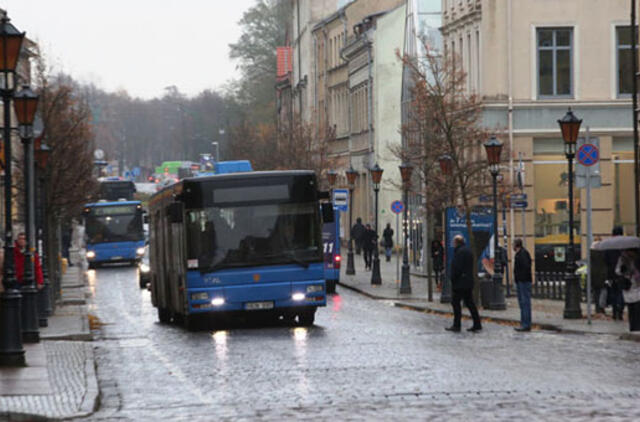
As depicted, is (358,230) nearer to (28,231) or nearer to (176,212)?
(28,231)

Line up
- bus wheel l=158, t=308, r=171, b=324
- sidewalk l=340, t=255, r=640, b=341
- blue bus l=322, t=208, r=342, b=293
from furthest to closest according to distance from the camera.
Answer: blue bus l=322, t=208, r=342, b=293, bus wheel l=158, t=308, r=171, b=324, sidewalk l=340, t=255, r=640, b=341

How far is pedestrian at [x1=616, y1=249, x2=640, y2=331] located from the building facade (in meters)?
22.3

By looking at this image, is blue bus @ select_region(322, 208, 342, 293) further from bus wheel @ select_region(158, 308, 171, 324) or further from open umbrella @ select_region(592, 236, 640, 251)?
open umbrella @ select_region(592, 236, 640, 251)

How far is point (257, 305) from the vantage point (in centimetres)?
2627

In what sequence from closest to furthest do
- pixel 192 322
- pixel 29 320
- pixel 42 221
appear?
pixel 29 320 < pixel 192 322 < pixel 42 221

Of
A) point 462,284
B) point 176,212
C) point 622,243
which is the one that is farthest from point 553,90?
point 176,212

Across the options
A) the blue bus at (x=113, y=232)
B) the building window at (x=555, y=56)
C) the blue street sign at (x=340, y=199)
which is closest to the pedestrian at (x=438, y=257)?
the building window at (x=555, y=56)

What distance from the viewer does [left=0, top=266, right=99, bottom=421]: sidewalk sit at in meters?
14.3

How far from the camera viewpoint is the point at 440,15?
6041 cm

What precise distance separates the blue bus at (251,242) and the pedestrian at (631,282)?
517 centimetres

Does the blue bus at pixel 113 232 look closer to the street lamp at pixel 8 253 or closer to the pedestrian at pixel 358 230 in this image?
the pedestrian at pixel 358 230

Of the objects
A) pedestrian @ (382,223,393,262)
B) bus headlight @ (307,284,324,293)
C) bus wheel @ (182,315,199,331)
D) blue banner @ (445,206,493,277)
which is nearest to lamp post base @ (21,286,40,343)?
bus wheel @ (182,315,199,331)

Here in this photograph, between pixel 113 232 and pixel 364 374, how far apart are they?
53.4 m

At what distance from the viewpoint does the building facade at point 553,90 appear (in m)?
46.4
